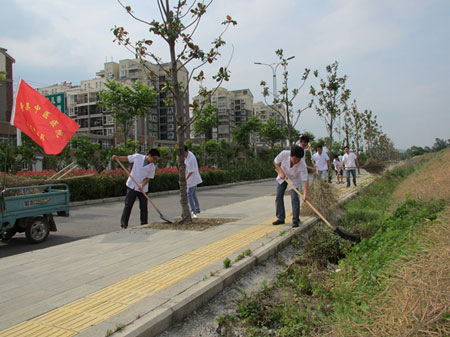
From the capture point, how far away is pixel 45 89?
91188mm

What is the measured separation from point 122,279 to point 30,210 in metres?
3.31

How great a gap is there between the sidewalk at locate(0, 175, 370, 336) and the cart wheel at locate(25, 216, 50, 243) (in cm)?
123

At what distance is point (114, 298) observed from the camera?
10.8 feet

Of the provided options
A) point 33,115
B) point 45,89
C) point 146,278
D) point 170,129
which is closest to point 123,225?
point 33,115

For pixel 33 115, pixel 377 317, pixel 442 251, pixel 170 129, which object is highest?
pixel 170 129

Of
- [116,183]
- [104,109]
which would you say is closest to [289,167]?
[116,183]

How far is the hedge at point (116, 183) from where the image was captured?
43.3ft

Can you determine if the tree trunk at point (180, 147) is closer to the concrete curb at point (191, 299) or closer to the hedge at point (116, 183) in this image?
the concrete curb at point (191, 299)

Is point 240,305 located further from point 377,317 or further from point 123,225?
point 123,225

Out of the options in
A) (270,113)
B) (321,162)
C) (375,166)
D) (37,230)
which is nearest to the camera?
(37,230)

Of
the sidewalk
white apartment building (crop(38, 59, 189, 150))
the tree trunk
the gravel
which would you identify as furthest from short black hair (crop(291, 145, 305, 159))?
white apartment building (crop(38, 59, 189, 150))

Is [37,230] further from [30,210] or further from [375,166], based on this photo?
[375,166]

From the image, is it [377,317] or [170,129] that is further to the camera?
[170,129]

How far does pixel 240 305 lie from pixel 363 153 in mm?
41608
